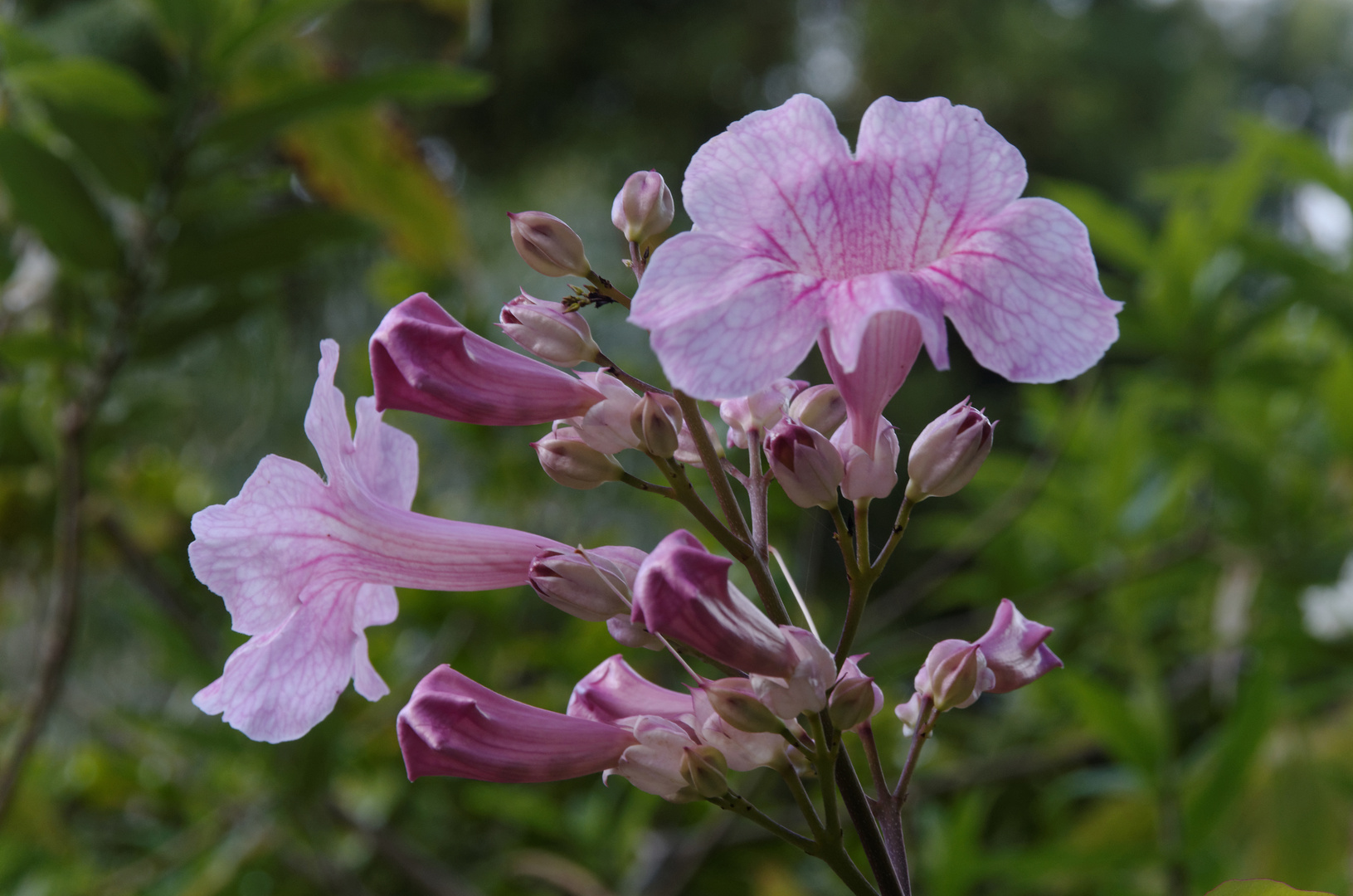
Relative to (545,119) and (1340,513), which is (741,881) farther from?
(545,119)

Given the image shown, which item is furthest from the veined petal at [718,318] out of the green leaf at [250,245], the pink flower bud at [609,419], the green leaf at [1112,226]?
the green leaf at [1112,226]

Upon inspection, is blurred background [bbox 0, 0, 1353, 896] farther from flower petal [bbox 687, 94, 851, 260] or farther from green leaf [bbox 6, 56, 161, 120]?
flower petal [bbox 687, 94, 851, 260]

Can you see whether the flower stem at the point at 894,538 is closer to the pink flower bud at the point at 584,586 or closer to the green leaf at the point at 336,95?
the pink flower bud at the point at 584,586

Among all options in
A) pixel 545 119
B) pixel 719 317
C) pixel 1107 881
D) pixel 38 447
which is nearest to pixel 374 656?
pixel 38 447

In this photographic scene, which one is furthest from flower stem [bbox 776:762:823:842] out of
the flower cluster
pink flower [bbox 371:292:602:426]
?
pink flower [bbox 371:292:602:426]

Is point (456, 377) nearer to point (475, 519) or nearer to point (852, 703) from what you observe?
point (852, 703)

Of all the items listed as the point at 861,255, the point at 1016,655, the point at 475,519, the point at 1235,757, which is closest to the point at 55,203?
the point at 861,255
